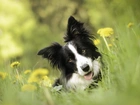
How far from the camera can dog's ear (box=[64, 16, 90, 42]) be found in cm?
460

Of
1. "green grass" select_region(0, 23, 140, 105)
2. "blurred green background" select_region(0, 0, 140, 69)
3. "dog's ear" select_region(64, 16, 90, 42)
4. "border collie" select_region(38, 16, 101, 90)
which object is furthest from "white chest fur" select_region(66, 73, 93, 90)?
"blurred green background" select_region(0, 0, 140, 69)

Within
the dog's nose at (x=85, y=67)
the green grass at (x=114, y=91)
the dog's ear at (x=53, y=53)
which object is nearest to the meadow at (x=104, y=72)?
the green grass at (x=114, y=91)

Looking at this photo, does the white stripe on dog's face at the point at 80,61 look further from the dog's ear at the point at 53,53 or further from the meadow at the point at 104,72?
the dog's ear at the point at 53,53

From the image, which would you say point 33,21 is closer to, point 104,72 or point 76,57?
point 76,57

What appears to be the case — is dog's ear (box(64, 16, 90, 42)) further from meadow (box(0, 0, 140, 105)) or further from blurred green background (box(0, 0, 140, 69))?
blurred green background (box(0, 0, 140, 69))

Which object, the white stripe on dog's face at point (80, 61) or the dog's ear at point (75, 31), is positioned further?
the dog's ear at point (75, 31)

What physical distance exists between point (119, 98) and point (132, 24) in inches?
82.4

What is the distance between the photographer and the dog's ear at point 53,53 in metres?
4.74

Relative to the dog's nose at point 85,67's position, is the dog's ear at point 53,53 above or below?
above

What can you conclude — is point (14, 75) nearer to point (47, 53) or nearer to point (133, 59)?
point (47, 53)

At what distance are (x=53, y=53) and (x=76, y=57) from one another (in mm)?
445

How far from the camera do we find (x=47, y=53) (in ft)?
15.6

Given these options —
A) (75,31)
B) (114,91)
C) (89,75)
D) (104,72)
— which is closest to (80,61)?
(89,75)

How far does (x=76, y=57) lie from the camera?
4.47 metres
